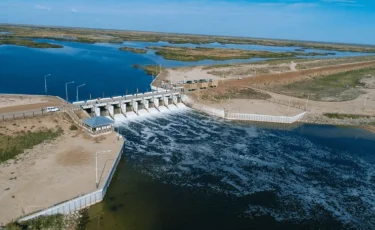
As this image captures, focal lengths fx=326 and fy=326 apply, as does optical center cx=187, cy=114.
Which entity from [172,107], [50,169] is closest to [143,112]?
[172,107]

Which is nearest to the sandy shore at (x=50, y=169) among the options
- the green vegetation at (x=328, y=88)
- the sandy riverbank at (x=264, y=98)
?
the sandy riverbank at (x=264, y=98)

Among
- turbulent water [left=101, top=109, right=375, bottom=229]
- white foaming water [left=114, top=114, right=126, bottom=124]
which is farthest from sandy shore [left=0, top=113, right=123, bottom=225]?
white foaming water [left=114, top=114, right=126, bottom=124]

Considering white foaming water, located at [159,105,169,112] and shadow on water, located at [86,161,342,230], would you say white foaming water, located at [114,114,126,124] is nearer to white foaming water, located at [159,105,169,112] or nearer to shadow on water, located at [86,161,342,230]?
white foaming water, located at [159,105,169,112]

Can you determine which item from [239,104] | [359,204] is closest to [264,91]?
[239,104]

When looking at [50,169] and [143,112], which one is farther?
[143,112]

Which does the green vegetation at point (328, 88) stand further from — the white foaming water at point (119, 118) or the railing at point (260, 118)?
the white foaming water at point (119, 118)

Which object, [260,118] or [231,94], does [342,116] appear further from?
[231,94]

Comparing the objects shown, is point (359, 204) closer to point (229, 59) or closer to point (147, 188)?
point (147, 188)
